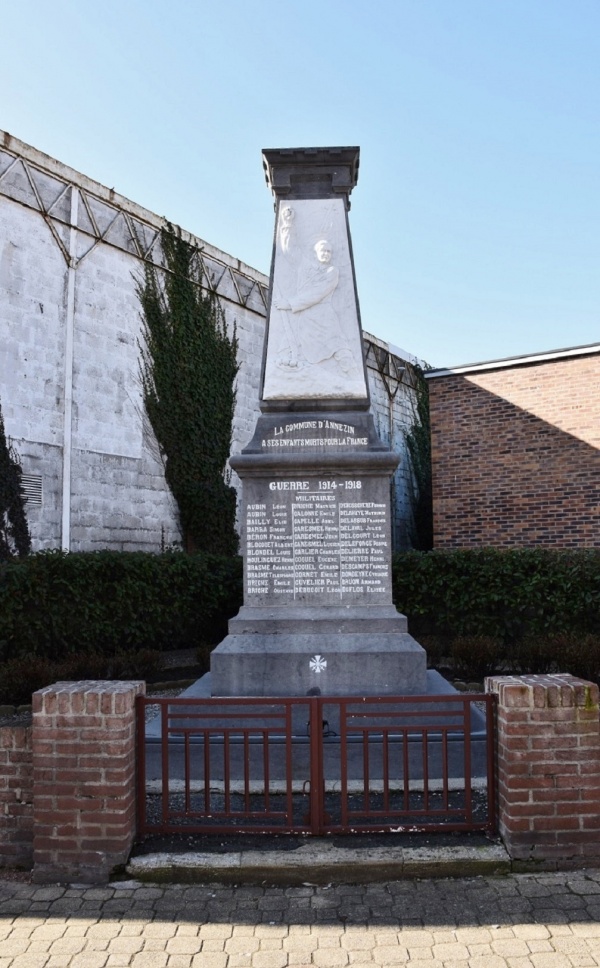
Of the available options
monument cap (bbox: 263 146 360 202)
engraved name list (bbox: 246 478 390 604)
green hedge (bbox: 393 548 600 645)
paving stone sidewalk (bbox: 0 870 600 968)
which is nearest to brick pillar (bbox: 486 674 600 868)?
paving stone sidewalk (bbox: 0 870 600 968)

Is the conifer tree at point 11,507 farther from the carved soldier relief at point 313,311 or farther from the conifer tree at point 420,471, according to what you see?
the conifer tree at point 420,471

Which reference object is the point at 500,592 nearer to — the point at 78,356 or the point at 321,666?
the point at 321,666

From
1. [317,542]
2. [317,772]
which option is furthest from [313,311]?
[317,772]

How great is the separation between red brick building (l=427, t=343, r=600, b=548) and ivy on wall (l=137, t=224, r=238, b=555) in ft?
14.4

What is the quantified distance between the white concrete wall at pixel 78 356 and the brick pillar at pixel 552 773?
9.56 metres

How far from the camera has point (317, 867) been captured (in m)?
3.80

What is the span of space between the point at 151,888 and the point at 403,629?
3311 mm

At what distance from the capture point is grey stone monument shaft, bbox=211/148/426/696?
20.7 ft

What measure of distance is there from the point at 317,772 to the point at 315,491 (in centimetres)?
313

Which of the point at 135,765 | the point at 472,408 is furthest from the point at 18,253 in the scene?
the point at 135,765

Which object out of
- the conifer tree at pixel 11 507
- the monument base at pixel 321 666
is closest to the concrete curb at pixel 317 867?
the monument base at pixel 321 666

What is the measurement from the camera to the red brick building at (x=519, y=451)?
14273 millimetres

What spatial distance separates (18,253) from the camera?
12.0 m

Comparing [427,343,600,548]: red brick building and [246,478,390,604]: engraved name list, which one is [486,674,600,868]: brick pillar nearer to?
[246,478,390,604]: engraved name list
